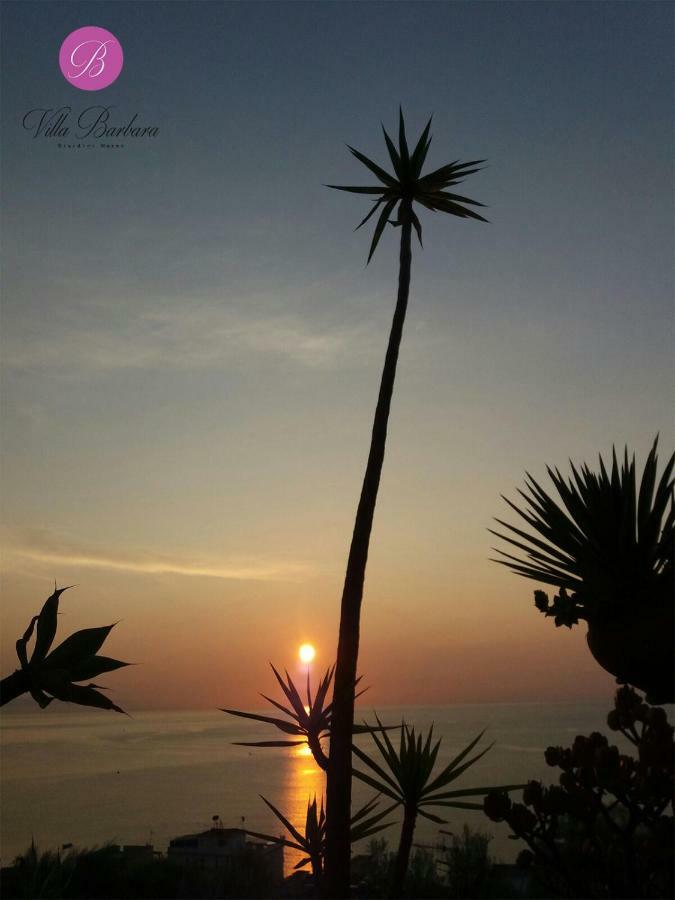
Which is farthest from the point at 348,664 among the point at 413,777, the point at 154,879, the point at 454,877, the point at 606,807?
the point at 154,879

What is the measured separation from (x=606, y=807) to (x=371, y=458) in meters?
2.93

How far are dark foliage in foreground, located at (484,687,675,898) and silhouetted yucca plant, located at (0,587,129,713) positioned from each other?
234cm

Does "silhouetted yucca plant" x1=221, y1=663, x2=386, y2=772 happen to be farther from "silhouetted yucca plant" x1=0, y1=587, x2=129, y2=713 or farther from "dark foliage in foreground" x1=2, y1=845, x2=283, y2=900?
"dark foliage in foreground" x1=2, y1=845, x2=283, y2=900

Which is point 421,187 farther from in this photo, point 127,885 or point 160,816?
point 160,816

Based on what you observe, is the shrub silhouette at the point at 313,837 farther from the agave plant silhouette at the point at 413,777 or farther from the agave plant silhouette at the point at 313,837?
the agave plant silhouette at the point at 413,777

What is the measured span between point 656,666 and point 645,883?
1.30 m

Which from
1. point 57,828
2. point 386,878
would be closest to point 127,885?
point 386,878

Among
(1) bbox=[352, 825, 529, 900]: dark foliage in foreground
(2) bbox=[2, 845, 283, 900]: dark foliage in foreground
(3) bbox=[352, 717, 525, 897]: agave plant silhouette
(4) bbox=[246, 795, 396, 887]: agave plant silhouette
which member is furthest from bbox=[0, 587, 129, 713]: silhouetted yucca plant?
(2) bbox=[2, 845, 283, 900]: dark foliage in foreground

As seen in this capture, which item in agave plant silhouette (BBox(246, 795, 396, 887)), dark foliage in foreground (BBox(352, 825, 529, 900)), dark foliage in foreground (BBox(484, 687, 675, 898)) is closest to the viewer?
dark foliage in foreground (BBox(484, 687, 675, 898))

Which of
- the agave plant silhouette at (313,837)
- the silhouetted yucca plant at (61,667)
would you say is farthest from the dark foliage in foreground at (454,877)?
the silhouetted yucca plant at (61,667)

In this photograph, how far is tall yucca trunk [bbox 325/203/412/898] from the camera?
17.4 feet

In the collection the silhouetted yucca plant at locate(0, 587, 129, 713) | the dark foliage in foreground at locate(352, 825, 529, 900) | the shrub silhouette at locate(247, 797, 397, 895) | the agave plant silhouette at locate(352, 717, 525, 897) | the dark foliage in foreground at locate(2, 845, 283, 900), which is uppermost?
the silhouetted yucca plant at locate(0, 587, 129, 713)

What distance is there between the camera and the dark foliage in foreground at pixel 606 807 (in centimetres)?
417

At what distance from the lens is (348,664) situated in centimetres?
562
